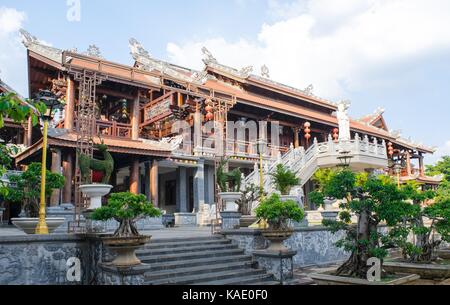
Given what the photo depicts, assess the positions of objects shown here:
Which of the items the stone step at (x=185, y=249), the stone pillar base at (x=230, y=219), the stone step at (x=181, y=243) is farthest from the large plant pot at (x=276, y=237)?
the stone pillar base at (x=230, y=219)

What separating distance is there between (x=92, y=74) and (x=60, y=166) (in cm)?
367

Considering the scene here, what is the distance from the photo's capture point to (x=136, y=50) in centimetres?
2138

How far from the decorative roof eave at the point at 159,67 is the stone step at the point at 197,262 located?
12.0 m

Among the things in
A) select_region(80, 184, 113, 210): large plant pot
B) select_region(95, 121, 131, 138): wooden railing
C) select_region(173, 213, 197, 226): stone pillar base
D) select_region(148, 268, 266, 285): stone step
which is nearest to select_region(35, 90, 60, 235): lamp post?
select_region(80, 184, 113, 210): large plant pot

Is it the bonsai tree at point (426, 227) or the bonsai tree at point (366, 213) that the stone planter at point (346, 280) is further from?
the bonsai tree at point (426, 227)

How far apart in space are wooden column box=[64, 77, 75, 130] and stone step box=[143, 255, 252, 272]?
968 centimetres

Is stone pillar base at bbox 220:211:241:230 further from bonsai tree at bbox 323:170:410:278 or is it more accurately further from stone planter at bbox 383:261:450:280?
stone planter at bbox 383:261:450:280

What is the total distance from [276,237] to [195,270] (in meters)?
1.77

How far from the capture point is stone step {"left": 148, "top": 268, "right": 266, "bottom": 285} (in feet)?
22.1

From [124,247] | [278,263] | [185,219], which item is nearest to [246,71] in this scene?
[185,219]

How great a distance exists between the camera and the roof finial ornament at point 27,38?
16.7m

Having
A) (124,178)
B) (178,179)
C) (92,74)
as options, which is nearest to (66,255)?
(92,74)

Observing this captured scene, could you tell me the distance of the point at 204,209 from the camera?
17750 mm

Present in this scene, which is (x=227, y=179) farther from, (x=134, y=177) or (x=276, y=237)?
(x=134, y=177)
